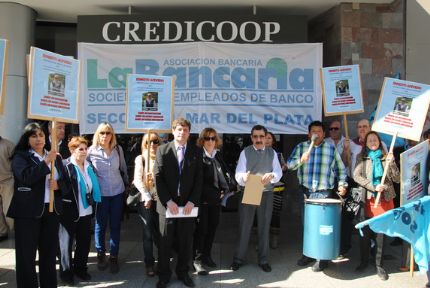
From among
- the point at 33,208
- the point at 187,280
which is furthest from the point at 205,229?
the point at 33,208

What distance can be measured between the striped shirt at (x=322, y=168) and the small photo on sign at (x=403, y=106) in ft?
3.01

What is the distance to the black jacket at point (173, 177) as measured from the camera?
4.33m

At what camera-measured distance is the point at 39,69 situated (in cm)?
407

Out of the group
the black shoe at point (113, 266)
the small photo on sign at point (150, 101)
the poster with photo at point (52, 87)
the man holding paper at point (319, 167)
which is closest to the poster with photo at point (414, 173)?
the man holding paper at point (319, 167)

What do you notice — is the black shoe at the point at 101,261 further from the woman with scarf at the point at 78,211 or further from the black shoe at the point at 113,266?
the woman with scarf at the point at 78,211

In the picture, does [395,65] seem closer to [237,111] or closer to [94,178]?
[237,111]

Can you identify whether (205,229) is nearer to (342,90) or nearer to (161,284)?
(161,284)

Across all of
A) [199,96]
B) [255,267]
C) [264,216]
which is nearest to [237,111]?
[199,96]

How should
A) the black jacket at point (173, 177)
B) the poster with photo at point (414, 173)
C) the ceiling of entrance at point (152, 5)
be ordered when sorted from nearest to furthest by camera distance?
1. the black jacket at point (173, 177)
2. the poster with photo at point (414, 173)
3. the ceiling of entrance at point (152, 5)

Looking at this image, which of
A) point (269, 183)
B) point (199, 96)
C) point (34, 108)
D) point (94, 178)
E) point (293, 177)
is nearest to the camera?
point (34, 108)

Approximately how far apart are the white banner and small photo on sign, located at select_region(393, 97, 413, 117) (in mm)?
1439

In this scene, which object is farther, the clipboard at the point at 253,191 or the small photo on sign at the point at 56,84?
the clipboard at the point at 253,191

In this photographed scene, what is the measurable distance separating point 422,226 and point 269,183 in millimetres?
1708

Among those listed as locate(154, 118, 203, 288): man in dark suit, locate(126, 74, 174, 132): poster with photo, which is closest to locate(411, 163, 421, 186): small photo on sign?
locate(154, 118, 203, 288): man in dark suit
